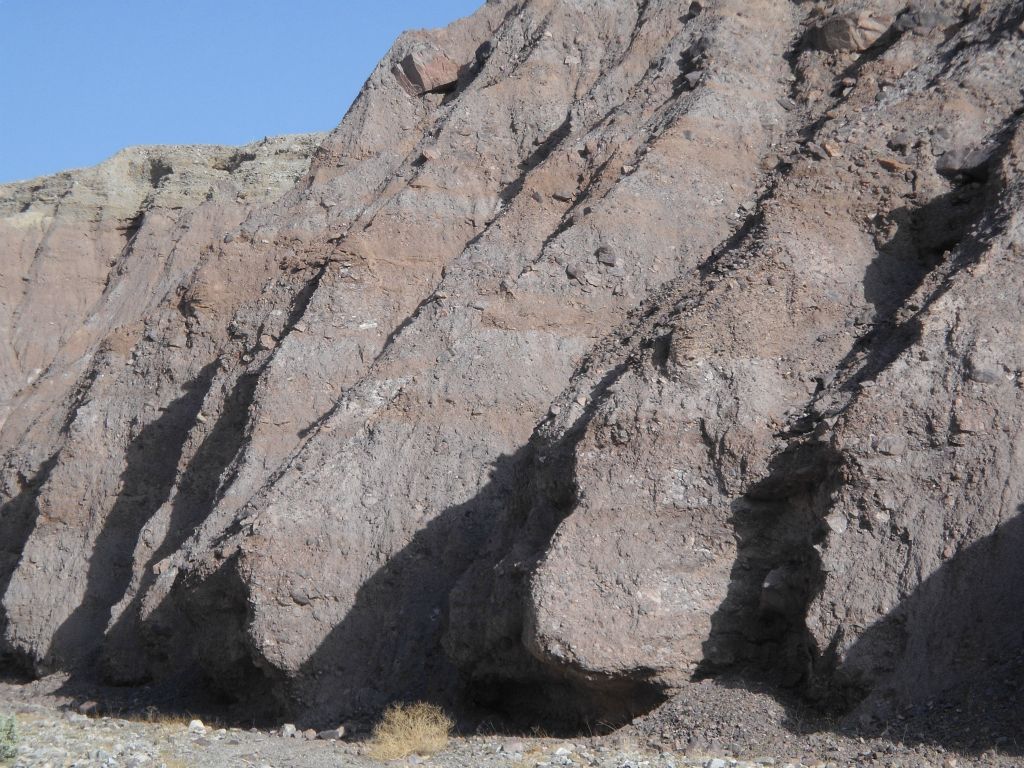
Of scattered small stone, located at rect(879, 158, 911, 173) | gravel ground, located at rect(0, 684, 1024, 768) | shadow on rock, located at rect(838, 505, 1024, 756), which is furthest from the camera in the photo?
scattered small stone, located at rect(879, 158, 911, 173)

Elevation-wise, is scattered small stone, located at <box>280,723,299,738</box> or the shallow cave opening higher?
the shallow cave opening

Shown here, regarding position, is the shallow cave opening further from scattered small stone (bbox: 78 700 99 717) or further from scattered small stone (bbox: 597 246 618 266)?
scattered small stone (bbox: 78 700 99 717)

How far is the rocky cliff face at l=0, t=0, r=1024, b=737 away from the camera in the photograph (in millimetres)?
10367

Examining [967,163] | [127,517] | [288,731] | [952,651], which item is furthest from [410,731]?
[127,517]

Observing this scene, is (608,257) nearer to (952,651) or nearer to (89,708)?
(952,651)

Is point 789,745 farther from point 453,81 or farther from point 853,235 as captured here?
Result: point 453,81

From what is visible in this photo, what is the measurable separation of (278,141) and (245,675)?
18.3 meters

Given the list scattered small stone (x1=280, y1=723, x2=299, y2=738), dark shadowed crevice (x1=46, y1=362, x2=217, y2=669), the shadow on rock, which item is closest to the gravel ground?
scattered small stone (x1=280, y1=723, x2=299, y2=738)

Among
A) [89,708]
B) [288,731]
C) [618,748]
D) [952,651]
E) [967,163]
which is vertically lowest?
[89,708]

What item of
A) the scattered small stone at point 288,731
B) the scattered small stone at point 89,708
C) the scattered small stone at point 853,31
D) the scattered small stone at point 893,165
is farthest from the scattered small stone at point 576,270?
the scattered small stone at point 89,708

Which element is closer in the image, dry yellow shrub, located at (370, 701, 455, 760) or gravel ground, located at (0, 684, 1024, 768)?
gravel ground, located at (0, 684, 1024, 768)

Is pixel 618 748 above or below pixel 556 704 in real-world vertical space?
below

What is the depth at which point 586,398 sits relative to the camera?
12711 millimetres

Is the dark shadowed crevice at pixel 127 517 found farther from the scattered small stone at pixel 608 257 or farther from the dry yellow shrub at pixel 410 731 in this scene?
the dry yellow shrub at pixel 410 731
